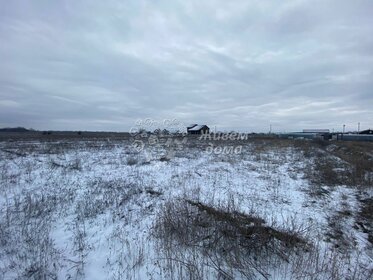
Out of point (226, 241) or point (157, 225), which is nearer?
point (226, 241)

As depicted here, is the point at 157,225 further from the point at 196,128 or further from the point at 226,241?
the point at 196,128

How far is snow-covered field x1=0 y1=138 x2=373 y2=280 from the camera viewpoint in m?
4.18

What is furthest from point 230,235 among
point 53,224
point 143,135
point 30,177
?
point 143,135

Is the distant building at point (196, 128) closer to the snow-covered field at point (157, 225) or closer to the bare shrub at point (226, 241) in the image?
the snow-covered field at point (157, 225)

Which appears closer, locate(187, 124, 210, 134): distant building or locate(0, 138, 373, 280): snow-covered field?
locate(0, 138, 373, 280): snow-covered field

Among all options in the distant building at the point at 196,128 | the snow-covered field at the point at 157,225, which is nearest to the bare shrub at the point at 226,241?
the snow-covered field at the point at 157,225

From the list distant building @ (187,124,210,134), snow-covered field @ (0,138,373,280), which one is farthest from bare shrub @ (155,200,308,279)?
distant building @ (187,124,210,134)

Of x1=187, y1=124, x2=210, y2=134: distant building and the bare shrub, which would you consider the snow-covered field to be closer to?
the bare shrub

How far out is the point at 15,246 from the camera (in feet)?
15.7

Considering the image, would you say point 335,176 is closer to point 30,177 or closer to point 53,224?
point 53,224

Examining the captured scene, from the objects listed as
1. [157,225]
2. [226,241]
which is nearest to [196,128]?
[157,225]

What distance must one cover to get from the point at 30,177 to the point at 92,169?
9.33 feet

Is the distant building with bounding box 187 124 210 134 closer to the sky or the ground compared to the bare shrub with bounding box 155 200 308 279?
closer to the sky

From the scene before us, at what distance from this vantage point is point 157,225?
18.3 feet
